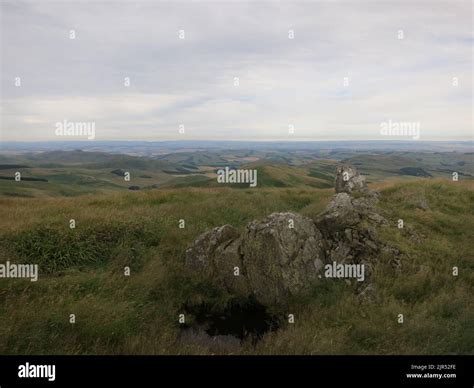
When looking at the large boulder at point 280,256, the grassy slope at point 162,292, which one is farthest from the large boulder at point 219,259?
the grassy slope at point 162,292

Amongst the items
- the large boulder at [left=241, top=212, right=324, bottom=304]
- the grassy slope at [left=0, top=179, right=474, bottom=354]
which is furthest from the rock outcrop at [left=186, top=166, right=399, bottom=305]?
the grassy slope at [left=0, top=179, right=474, bottom=354]

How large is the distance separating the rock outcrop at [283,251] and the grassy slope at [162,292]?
625mm

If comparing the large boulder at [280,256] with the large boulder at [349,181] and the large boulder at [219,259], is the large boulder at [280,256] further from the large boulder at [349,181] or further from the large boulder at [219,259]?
the large boulder at [349,181]

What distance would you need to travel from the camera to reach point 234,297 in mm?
11641

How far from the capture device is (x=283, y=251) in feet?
38.0

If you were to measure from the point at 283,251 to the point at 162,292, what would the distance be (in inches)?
166

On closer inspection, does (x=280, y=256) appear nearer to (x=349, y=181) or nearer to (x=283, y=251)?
(x=283, y=251)

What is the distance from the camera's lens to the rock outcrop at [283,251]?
1142 centimetres

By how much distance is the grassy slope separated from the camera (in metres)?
8.01

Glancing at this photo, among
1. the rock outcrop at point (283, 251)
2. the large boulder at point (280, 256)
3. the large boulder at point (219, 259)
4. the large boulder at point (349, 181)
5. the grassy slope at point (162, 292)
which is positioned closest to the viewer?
the grassy slope at point (162, 292)

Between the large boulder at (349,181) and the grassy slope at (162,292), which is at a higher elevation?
the large boulder at (349,181)

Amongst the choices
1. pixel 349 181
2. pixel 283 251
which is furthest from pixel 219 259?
pixel 349 181
